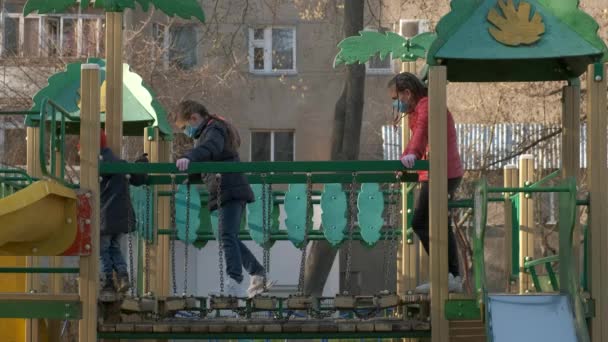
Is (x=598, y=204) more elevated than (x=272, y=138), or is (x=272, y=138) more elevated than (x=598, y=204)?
(x=272, y=138)

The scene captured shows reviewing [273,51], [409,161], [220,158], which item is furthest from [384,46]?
[273,51]

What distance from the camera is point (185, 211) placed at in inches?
535

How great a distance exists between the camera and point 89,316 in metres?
11.0

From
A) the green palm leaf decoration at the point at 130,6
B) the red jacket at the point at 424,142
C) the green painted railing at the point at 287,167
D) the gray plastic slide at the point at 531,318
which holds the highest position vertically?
the green palm leaf decoration at the point at 130,6

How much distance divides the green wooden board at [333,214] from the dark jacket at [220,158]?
104cm

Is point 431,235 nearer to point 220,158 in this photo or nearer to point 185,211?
point 220,158

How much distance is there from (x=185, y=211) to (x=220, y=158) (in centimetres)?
189

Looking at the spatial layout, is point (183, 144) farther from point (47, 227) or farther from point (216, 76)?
point (47, 227)

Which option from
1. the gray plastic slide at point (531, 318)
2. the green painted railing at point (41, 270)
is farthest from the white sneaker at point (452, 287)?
the green painted railing at point (41, 270)

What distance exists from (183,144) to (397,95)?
2040cm

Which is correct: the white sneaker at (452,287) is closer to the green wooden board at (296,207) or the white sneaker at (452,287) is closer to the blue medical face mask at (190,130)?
the green wooden board at (296,207)

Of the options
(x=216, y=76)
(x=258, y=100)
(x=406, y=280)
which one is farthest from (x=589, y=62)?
(x=258, y=100)

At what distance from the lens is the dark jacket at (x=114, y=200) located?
38.7 ft

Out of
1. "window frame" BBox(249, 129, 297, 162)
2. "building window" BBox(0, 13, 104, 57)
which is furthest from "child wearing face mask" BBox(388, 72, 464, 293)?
"window frame" BBox(249, 129, 297, 162)
